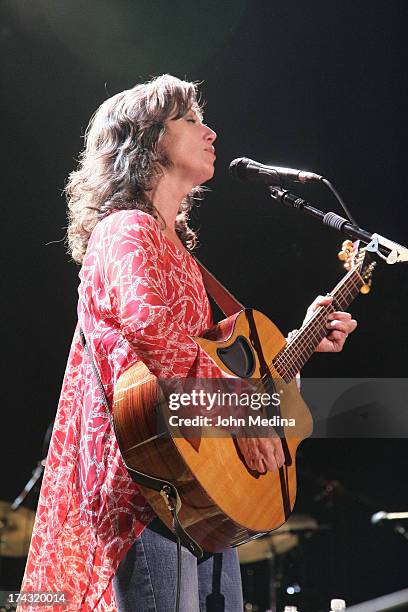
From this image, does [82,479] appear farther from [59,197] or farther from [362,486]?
[362,486]

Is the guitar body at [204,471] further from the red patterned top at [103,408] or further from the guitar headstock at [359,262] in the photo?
the guitar headstock at [359,262]

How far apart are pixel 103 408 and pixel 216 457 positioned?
10.1 inches

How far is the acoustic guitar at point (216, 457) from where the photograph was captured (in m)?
1.47

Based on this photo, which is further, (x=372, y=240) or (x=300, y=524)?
(x=300, y=524)

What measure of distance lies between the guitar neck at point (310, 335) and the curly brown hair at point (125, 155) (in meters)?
0.47

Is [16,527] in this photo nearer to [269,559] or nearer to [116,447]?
[269,559]

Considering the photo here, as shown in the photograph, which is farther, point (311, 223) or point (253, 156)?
point (311, 223)

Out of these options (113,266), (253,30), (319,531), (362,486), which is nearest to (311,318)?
(113,266)

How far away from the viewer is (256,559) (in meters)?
4.41

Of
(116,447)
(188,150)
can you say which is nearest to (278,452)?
(116,447)

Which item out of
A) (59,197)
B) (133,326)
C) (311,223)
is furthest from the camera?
(311,223)

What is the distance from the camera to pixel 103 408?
1615mm

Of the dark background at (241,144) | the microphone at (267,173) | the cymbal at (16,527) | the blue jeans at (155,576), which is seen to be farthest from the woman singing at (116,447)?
the cymbal at (16,527)

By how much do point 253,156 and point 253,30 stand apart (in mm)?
532
